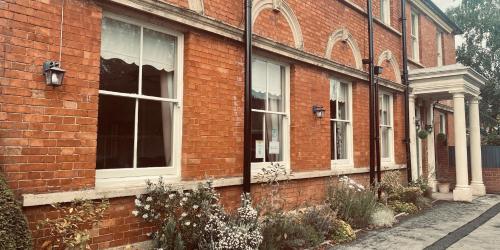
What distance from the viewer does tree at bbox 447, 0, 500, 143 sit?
67.6 feet

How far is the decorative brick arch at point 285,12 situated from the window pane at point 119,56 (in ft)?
7.77

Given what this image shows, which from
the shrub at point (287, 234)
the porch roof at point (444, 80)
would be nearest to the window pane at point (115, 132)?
the shrub at point (287, 234)

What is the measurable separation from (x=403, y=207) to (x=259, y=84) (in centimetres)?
503

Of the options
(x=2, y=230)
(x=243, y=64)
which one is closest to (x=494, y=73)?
(x=243, y=64)

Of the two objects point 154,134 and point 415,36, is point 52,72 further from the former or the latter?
point 415,36

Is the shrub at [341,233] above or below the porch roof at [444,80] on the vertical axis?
below

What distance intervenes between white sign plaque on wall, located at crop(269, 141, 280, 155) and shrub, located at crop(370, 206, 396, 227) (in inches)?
94.3

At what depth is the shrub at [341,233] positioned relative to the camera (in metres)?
6.43

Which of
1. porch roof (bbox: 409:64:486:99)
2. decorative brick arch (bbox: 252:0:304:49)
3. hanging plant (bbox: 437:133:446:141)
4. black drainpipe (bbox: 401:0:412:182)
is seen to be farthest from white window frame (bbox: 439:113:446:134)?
decorative brick arch (bbox: 252:0:304:49)

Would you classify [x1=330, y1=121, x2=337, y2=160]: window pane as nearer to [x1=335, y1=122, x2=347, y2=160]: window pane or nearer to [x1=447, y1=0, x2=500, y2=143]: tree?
[x1=335, y1=122, x2=347, y2=160]: window pane

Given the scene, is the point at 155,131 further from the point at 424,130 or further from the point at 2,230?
the point at 424,130

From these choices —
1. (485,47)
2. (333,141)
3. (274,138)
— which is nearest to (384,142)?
(333,141)

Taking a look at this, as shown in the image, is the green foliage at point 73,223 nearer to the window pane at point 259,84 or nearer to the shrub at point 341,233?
the window pane at point 259,84

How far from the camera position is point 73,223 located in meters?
3.98
